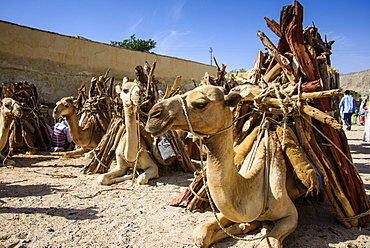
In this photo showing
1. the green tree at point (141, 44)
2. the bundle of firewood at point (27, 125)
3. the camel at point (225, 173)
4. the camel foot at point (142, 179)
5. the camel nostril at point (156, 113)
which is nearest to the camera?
the camel nostril at point (156, 113)

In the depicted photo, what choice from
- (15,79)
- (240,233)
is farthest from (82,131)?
(15,79)

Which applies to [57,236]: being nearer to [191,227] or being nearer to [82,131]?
[191,227]

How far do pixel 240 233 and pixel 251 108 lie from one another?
1.60m

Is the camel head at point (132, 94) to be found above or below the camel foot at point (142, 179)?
above

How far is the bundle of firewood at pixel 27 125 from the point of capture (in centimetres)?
949

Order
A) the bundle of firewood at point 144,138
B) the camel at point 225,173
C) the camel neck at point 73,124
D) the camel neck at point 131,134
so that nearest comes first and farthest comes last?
the camel at point 225,173 → the camel neck at point 131,134 → the bundle of firewood at point 144,138 → the camel neck at point 73,124

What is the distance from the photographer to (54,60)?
637 inches

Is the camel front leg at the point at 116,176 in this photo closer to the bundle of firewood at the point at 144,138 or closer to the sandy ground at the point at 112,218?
the sandy ground at the point at 112,218

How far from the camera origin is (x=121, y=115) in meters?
6.60

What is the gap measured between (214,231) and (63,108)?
209 inches

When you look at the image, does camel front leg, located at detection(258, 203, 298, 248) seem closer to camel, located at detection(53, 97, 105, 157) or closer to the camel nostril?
the camel nostril

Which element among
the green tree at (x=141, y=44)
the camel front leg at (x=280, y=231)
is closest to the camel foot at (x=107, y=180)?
the camel front leg at (x=280, y=231)

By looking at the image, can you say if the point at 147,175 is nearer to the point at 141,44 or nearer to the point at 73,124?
the point at 73,124

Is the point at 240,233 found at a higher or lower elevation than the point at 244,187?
lower
